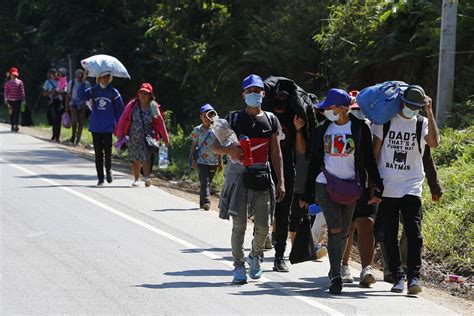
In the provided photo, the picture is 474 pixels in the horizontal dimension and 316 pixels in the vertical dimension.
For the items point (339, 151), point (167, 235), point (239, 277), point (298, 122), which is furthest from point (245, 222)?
point (167, 235)

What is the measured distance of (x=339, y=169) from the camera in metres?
9.48

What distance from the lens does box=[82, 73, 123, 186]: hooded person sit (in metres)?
16.6

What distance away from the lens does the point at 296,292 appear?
9.41 m

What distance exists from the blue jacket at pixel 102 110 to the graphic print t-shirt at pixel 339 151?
7.72 m

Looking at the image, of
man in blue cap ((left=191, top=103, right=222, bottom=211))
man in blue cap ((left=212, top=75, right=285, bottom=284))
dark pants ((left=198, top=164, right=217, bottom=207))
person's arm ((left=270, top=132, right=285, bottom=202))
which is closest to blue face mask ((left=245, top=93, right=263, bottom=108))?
man in blue cap ((left=212, top=75, right=285, bottom=284))

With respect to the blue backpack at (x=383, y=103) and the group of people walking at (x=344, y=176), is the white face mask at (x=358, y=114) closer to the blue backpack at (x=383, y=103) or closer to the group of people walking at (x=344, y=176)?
the group of people walking at (x=344, y=176)

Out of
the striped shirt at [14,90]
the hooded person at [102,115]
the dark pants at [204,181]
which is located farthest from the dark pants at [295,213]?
the striped shirt at [14,90]

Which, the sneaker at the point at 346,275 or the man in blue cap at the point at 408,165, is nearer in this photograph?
the man in blue cap at the point at 408,165

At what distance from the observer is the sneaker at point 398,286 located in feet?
31.2

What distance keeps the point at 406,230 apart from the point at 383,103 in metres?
1.28

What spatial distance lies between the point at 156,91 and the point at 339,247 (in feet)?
79.4

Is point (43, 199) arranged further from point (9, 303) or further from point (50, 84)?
point (50, 84)

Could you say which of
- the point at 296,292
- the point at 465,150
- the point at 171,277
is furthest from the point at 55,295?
the point at 465,150

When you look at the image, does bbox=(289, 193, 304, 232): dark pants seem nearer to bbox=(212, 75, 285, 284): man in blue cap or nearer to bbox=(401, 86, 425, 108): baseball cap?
bbox=(212, 75, 285, 284): man in blue cap
